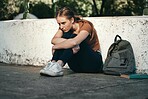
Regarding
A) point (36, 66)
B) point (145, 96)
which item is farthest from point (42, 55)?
point (145, 96)

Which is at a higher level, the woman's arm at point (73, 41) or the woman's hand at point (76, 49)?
the woman's arm at point (73, 41)

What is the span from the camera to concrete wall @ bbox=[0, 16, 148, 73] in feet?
18.0

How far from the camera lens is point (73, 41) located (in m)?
4.98

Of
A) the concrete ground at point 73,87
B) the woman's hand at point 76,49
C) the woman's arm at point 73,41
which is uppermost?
the woman's arm at point 73,41

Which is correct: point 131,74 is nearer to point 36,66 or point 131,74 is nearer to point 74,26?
point 74,26

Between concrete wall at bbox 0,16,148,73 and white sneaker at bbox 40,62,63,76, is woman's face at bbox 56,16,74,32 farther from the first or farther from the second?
concrete wall at bbox 0,16,148,73

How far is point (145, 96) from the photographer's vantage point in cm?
366

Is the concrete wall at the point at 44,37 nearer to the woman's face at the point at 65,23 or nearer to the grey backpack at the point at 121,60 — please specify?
Result: the grey backpack at the point at 121,60

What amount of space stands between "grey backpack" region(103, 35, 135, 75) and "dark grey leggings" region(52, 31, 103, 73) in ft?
0.54

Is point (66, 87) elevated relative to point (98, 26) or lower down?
lower down

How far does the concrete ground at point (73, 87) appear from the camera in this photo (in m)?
3.61

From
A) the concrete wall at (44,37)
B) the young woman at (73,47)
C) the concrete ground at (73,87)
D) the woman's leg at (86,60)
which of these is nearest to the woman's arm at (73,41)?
the young woman at (73,47)

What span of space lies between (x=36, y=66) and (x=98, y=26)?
A: 151 cm

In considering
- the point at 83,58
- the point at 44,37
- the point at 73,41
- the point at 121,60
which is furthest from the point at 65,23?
the point at 44,37
